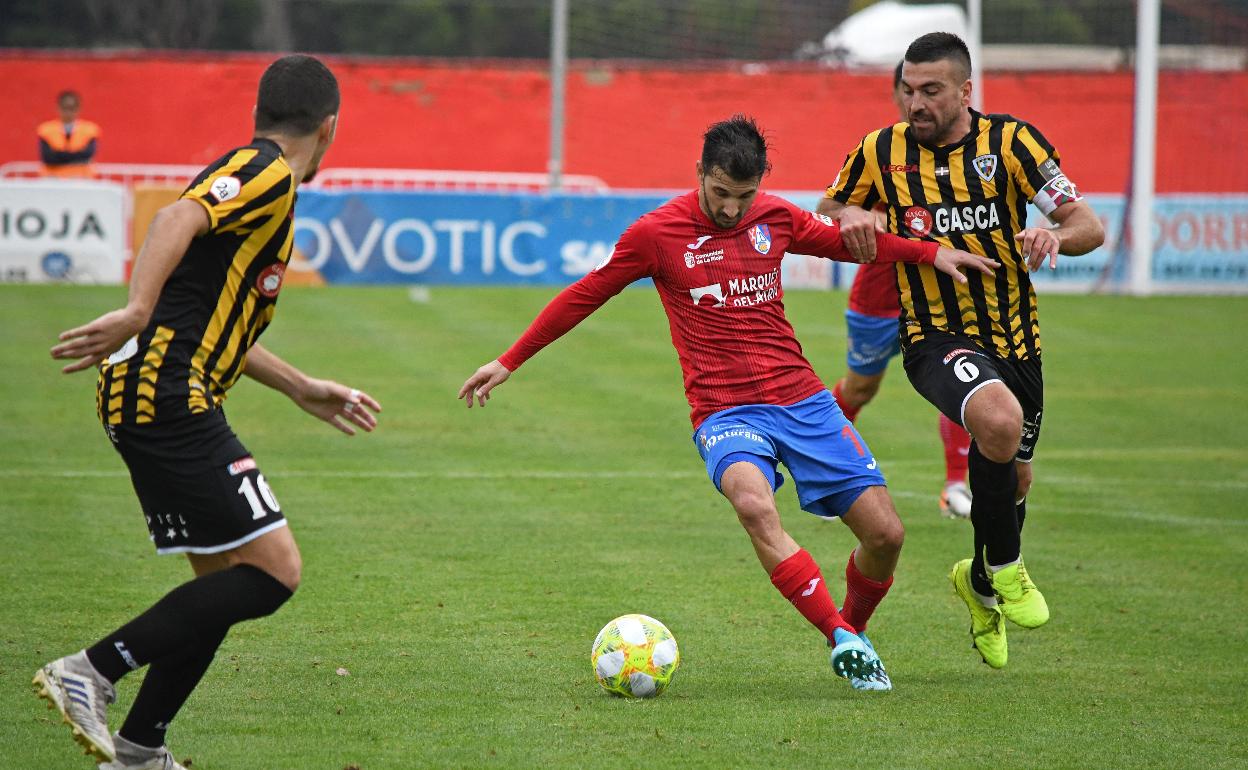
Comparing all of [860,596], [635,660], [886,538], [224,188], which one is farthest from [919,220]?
[224,188]

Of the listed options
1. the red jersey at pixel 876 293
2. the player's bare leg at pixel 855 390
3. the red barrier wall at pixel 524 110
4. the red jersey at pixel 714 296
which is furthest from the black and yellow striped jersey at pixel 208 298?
the red barrier wall at pixel 524 110

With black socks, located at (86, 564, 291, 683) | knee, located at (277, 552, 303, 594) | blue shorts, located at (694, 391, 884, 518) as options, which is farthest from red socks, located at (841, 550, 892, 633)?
black socks, located at (86, 564, 291, 683)

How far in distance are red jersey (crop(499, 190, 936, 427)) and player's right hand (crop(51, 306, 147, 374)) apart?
1.84 meters

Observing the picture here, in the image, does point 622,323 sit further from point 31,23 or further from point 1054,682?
point 31,23

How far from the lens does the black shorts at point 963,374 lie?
235 inches

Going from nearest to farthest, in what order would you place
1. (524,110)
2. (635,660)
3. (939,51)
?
(635,660)
(939,51)
(524,110)

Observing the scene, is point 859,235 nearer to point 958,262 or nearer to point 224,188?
point 958,262

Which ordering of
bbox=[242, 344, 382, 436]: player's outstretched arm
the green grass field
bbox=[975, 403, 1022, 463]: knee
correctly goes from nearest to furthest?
bbox=[242, 344, 382, 436]: player's outstretched arm → the green grass field → bbox=[975, 403, 1022, 463]: knee

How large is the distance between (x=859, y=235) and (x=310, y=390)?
215 cm

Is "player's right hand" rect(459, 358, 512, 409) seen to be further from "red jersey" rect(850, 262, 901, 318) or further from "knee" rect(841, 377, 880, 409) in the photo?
"knee" rect(841, 377, 880, 409)

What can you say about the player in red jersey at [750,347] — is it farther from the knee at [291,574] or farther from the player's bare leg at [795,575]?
the knee at [291,574]

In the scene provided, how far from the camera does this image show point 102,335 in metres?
4.02

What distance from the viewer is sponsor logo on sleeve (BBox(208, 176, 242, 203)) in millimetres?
4266

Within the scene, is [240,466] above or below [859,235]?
below
